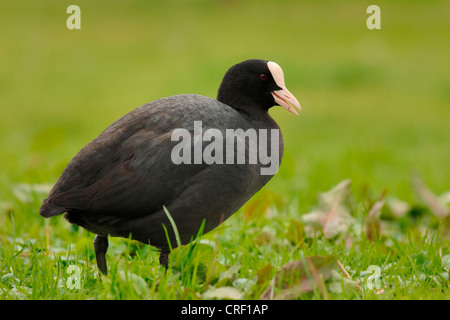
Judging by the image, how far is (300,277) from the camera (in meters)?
2.51

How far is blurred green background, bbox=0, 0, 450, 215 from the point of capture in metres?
6.75

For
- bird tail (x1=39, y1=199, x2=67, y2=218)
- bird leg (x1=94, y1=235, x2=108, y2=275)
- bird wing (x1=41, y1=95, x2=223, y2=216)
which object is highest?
bird wing (x1=41, y1=95, x2=223, y2=216)

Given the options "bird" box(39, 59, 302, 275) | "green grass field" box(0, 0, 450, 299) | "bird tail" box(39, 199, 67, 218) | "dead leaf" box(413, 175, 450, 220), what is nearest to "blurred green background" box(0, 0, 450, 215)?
"green grass field" box(0, 0, 450, 299)

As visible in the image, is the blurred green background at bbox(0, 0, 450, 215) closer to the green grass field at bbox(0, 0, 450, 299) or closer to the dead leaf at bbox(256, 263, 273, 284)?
the green grass field at bbox(0, 0, 450, 299)

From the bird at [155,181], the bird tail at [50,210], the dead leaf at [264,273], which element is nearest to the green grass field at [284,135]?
the dead leaf at [264,273]

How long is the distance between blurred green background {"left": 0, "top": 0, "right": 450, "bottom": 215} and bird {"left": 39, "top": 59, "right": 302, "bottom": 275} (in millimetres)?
2122

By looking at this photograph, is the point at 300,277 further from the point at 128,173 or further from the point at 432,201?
the point at 432,201

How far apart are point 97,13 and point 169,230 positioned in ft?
46.0

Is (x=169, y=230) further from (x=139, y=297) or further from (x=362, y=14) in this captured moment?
(x=362, y=14)

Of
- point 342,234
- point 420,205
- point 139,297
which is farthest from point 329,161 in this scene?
point 139,297

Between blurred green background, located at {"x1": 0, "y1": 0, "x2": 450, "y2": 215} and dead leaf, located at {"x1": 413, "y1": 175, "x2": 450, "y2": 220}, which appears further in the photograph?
blurred green background, located at {"x1": 0, "y1": 0, "x2": 450, "y2": 215}

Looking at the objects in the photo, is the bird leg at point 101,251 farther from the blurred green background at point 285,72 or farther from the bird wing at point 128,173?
the blurred green background at point 285,72

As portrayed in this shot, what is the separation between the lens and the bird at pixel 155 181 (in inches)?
107

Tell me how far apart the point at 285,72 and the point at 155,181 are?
9.27 m
